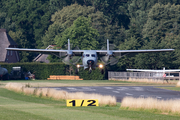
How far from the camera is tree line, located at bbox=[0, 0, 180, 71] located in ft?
285

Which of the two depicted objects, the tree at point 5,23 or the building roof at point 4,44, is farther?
the tree at point 5,23

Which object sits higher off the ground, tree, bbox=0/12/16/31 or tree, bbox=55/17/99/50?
tree, bbox=0/12/16/31

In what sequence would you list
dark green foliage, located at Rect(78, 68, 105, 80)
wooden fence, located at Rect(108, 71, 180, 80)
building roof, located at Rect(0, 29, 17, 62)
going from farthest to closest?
building roof, located at Rect(0, 29, 17, 62) < dark green foliage, located at Rect(78, 68, 105, 80) < wooden fence, located at Rect(108, 71, 180, 80)

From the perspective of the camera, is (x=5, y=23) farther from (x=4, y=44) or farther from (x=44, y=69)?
(x=44, y=69)

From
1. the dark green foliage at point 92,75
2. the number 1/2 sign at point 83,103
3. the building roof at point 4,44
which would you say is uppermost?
the building roof at point 4,44

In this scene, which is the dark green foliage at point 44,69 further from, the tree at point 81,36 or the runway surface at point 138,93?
the runway surface at point 138,93

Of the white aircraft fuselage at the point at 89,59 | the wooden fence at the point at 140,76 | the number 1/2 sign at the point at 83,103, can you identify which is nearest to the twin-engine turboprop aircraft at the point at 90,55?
the white aircraft fuselage at the point at 89,59

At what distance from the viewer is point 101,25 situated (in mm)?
112625

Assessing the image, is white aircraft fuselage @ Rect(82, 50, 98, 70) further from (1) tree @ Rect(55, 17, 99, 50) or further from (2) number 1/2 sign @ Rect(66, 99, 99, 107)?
(1) tree @ Rect(55, 17, 99, 50)

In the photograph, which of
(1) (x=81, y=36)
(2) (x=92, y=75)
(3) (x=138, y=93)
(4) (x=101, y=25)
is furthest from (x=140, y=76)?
(4) (x=101, y=25)

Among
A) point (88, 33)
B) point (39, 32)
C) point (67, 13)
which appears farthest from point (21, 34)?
point (88, 33)

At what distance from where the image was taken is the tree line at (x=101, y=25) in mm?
86750

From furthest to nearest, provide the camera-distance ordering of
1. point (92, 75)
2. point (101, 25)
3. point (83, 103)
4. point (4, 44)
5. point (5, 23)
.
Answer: point (5, 23), point (101, 25), point (4, 44), point (92, 75), point (83, 103)

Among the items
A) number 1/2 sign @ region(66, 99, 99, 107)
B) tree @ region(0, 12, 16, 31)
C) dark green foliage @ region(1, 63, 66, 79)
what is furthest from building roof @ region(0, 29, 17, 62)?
number 1/2 sign @ region(66, 99, 99, 107)
